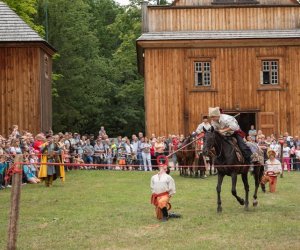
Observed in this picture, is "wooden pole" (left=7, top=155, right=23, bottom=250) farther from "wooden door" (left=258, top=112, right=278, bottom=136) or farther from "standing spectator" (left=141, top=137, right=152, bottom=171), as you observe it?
"wooden door" (left=258, top=112, right=278, bottom=136)

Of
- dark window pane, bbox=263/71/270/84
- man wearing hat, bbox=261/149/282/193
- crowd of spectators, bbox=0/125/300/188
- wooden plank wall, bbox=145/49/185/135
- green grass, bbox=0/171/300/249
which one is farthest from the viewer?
dark window pane, bbox=263/71/270/84

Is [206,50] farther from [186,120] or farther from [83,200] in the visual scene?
[83,200]

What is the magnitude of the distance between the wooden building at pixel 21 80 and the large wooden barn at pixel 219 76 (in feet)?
18.9

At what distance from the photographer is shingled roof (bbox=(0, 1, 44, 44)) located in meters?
34.4

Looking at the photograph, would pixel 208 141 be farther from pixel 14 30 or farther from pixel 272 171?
pixel 14 30

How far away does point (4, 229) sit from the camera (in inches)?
557

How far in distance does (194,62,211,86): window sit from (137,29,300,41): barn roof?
1.57 meters

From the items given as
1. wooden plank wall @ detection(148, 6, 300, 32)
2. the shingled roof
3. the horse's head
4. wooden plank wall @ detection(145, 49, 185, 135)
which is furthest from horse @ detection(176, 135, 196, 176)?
wooden plank wall @ detection(148, 6, 300, 32)

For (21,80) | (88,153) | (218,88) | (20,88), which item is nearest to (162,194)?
(88,153)

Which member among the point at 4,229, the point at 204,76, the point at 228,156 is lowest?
the point at 4,229

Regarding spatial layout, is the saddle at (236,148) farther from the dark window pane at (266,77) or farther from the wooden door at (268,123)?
the dark window pane at (266,77)

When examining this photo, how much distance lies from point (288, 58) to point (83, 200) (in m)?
21.0

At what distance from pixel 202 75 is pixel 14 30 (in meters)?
10.5

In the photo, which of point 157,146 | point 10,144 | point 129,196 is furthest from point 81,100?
point 129,196
